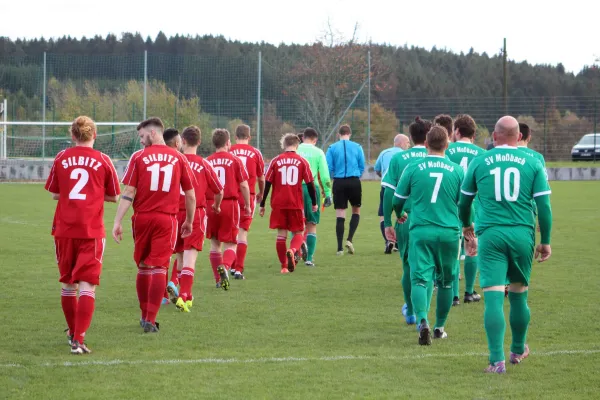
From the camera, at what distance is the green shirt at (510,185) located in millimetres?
6566

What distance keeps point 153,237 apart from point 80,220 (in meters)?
0.95

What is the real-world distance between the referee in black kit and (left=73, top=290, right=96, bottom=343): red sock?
752 cm

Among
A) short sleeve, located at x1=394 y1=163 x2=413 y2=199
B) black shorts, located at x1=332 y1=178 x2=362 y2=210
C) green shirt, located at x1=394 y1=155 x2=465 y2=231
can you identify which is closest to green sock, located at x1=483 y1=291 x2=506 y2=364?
green shirt, located at x1=394 y1=155 x2=465 y2=231

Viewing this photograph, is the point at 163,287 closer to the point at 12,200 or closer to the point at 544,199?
the point at 544,199

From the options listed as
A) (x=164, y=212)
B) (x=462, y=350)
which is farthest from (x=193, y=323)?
(x=462, y=350)

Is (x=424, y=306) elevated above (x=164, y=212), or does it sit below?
below

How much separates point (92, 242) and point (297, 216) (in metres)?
5.37

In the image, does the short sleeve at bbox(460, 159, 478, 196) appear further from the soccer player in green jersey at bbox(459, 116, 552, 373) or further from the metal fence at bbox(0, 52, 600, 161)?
the metal fence at bbox(0, 52, 600, 161)

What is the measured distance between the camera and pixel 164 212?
8.01 m

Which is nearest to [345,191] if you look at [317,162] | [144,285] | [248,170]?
[317,162]

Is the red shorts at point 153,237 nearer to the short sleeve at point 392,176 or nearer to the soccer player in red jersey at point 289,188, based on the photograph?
the short sleeve at point 392,176

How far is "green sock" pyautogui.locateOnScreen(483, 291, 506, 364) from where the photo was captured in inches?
256

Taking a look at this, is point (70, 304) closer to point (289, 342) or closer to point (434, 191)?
point (289, 342)

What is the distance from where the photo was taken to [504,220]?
259 inches
